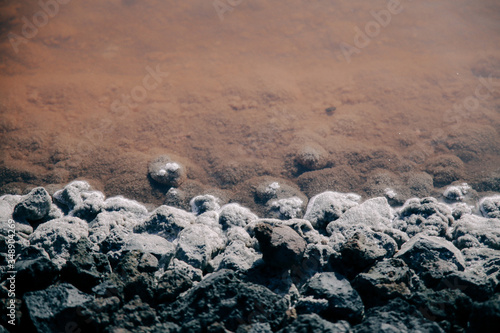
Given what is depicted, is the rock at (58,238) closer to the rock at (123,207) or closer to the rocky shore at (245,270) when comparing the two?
the rocky shore at (245,270)

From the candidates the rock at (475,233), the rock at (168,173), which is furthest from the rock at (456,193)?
the rock at (168,173)

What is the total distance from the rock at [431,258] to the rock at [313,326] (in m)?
0.85

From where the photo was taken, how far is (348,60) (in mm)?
6719

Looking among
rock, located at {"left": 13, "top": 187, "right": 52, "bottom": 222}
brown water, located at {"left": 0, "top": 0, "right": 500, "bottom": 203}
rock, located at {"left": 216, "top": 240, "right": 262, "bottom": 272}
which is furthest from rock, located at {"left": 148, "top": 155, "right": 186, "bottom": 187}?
A: rock, located at {"left": 216, "top": 240, "right": 262, "bottom": 272}

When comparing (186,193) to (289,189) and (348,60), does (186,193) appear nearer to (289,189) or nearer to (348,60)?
(289,189)

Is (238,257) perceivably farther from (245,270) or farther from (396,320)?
(396,320)

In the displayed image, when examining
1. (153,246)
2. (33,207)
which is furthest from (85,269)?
(33,207)

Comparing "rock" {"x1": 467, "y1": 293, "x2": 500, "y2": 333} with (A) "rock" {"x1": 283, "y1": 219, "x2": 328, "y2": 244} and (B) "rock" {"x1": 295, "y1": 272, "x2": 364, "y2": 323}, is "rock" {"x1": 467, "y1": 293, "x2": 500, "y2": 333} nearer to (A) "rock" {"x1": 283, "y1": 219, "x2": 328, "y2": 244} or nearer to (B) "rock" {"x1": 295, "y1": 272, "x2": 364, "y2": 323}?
(B) "rock" {"x1": 295, "y1": 272, "x2": 364, "y2": 323}

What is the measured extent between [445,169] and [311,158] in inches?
66.7

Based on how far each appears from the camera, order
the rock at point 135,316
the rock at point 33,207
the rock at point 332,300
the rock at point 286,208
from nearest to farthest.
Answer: the rock at point 135,316 → the rock at point 332,300 → the rock at point 33,207 → the rock at point 286,208

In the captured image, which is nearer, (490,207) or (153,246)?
(153,246)

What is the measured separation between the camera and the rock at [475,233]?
3078 mm

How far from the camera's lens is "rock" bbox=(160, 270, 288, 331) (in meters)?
2.29

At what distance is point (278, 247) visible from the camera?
2.62 metres
